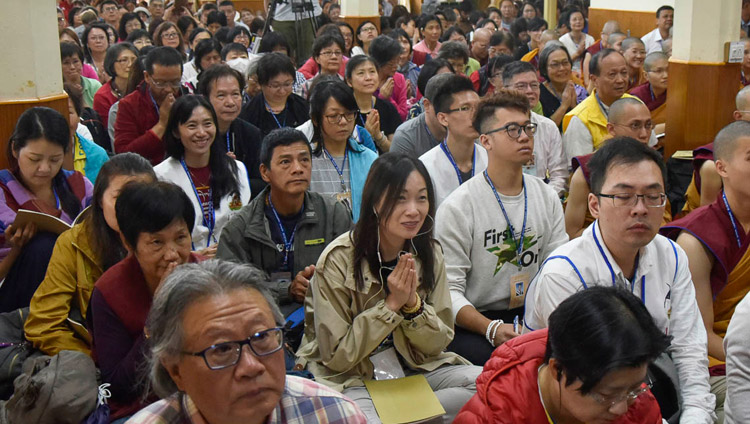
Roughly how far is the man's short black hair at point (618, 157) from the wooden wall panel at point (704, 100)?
2.98m

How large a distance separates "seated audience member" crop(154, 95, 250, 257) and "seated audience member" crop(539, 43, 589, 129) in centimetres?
283

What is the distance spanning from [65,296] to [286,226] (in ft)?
2.98

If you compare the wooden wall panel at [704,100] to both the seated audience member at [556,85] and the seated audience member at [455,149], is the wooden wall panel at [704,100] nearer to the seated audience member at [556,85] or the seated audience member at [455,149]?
the seated audience member at [556,85]

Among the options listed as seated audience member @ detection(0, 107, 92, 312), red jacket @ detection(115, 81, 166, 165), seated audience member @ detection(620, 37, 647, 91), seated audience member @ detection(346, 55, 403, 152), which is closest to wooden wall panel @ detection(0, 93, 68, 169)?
seated audience member @ detection(0, 107, 92, 312)

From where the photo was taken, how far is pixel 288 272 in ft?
11.0

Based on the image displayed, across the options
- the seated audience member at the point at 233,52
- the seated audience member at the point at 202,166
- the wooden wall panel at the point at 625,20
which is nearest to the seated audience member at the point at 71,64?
the seated audience member at the point at 233,52

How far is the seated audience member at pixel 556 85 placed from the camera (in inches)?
239

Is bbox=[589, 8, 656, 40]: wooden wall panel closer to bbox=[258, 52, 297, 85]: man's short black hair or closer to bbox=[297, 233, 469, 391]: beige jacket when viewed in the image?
bbox=[258, 52, 297, 85]: man's short black hair

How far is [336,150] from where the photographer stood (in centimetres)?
441

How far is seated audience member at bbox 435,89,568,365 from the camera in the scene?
10.8 feet

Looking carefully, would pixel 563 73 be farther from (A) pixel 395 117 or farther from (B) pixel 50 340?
(B) pixel 50 340

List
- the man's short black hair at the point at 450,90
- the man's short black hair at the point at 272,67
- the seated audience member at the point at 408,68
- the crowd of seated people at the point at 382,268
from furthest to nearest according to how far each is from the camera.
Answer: the seated audience member at the point at 408,68, the man's short black hair at the point at 272,67, the man's short black hair at the point at 450,90, the crowd of seated people at the point at 382,268

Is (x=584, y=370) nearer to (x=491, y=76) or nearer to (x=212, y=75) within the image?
(x=212, y=75)

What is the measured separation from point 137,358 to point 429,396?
90 cm
